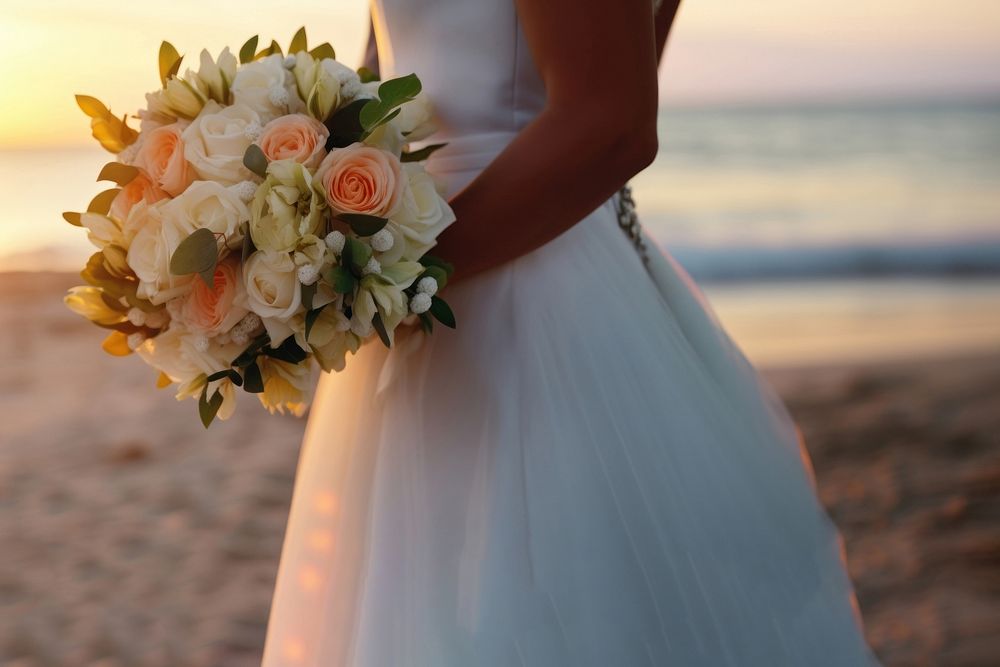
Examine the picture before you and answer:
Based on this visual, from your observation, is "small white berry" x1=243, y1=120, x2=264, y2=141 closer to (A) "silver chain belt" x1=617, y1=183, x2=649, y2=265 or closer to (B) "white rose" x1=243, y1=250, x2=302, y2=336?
(B) "white rose" x1=243, y1=250, x2=302, y2=336

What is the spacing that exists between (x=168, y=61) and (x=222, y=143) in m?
0.21

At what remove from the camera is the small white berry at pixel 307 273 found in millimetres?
1216

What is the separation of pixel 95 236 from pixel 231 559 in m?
3.00

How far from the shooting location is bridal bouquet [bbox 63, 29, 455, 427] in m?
1.23

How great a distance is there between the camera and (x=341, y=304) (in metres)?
1.27

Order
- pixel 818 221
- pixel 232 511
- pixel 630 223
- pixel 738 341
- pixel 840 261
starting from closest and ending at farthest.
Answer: pixel 630 223 < pixel 232 511 < pixel 738 341 < pixel 840 261 < pixel 818 221

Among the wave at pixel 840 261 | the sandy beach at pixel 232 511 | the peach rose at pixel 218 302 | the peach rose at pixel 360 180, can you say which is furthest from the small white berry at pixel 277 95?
the wave at pixel 840 261

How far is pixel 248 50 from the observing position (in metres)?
1.43

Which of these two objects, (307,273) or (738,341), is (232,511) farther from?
(738,341)

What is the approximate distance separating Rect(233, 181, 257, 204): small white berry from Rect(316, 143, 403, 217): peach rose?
0.08m

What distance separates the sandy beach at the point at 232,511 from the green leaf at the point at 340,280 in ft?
8.08

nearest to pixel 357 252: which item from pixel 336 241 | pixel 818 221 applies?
pixel 336 241

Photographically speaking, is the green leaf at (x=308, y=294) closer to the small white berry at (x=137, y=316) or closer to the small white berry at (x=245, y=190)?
the small white berry at (x=245, y=190)

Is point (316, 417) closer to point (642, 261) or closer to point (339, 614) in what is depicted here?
point (339, 614)
